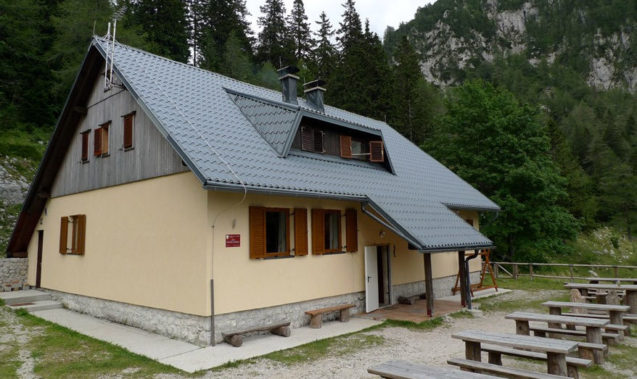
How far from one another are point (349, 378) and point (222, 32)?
46246 mm

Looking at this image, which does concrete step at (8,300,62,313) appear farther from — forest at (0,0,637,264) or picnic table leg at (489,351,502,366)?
→ picnic table leg at (489,351,502,366)

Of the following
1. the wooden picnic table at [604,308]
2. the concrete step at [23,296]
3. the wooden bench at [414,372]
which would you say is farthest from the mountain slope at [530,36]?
the wooden bench at [414,372]

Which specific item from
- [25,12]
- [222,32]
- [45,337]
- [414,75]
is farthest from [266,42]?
[45,337]

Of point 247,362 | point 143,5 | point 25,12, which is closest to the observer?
point 247,362

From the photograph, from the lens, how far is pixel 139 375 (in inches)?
279

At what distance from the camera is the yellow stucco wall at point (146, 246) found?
908 cm

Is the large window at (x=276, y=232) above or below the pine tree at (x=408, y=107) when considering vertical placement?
below

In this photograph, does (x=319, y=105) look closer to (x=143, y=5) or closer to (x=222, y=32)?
(x=143, y=5)

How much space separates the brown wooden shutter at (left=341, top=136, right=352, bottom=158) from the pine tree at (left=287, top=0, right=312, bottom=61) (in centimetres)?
3993

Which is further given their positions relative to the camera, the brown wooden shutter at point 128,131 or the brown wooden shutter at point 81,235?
the brown wooden shutter at point 81,235

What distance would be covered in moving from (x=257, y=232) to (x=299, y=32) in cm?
4731

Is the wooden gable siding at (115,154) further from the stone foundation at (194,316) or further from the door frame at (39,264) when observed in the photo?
the stone foundation at (194,316)

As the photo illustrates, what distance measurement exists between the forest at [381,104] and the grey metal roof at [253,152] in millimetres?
4040

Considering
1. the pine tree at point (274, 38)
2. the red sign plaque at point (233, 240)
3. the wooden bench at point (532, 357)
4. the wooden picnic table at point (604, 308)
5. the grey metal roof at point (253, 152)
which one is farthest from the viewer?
the pine tree at point (274, 38)
